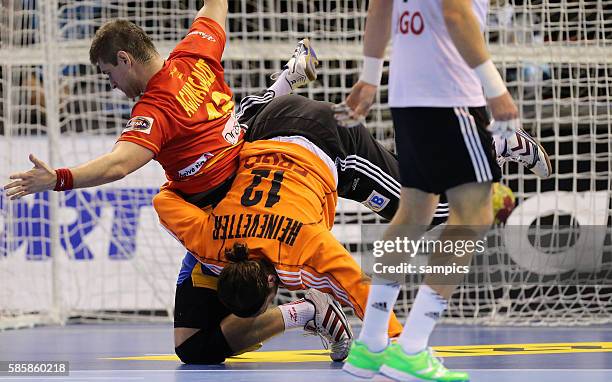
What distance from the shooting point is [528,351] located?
17.3 ft

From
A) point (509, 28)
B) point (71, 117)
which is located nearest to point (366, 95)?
point (509, 28)

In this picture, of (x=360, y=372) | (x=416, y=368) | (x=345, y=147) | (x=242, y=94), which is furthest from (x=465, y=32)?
(x=242, y=94)

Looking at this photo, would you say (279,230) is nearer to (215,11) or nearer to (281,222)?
(281,222)

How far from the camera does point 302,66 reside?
5.60m

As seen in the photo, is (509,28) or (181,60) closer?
(181,60)

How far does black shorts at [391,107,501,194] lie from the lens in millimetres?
3416

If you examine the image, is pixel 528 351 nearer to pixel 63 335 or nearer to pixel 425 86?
pixel 425 86

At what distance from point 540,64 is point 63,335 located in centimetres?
381

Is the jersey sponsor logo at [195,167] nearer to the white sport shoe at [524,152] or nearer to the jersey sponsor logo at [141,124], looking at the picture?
the jersey sponsor logo at [141,124]

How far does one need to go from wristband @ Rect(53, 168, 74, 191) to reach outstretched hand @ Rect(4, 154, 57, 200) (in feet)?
0.10

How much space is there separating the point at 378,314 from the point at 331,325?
1.33 m

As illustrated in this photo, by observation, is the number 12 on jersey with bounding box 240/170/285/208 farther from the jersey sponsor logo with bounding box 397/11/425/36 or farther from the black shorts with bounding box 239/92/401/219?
the jersey sponsor logo with bounding box 397/11/425/36

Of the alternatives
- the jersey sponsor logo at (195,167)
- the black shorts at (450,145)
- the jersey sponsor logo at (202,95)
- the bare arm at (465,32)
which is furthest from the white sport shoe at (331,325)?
the bare arm at (465,32)

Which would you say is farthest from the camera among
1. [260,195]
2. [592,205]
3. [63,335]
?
[592,205]
